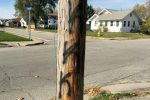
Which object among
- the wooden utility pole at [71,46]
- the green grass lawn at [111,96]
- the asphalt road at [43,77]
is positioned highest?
the wooden utility pole at [71,46]

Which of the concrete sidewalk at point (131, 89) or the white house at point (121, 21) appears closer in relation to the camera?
the concrete sidewalk at point (131, 89)

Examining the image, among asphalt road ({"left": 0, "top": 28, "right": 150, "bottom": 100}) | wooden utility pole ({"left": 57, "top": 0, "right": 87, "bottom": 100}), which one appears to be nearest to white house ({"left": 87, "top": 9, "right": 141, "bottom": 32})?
asphalt road ({"left": 0, "top": 28, "right": 150, "bottom": 100})

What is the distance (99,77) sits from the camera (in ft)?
29.7

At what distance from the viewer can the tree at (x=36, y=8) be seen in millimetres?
85688

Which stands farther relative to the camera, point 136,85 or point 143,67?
point 143,67

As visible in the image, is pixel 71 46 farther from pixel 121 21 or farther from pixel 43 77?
pixel 121 21

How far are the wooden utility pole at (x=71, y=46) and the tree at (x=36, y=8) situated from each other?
83414 millimetres

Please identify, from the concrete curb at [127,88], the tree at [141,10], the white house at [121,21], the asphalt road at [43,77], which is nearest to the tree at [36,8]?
the white house at [121,21]

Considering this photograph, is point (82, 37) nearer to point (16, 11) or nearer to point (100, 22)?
point (100, 22)

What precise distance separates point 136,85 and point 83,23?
539cm

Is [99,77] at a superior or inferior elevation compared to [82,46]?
inferior

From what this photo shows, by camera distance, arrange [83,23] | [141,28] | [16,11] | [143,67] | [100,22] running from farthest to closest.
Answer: [16,11] < [100,22] < [141,28] < [143,67] < [83,23]

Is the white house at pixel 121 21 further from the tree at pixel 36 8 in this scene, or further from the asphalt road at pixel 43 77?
the asphalt road at pixel 43 77

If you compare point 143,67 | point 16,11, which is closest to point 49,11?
point 16,11
